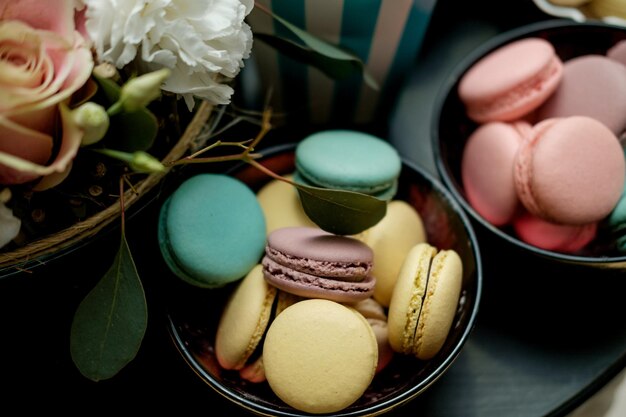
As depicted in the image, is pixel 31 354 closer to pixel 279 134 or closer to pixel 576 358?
pixel 279 134

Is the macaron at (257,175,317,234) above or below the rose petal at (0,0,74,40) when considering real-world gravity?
below


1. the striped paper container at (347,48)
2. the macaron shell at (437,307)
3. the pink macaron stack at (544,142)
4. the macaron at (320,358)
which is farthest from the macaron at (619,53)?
the macaron at (320,358)

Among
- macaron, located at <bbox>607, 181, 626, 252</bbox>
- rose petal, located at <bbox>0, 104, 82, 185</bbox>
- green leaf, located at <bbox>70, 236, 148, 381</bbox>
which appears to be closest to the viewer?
rose petal, located at <bbox>0, 104, 82, 185</bbox>

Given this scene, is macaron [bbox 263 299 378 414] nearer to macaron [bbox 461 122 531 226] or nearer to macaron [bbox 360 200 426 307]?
macaron [bbox 360 200 426 307]

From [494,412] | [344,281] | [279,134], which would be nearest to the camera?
[344,281]

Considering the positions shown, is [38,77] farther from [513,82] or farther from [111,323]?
[513,82]

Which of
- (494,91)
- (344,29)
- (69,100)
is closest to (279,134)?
(344,29)

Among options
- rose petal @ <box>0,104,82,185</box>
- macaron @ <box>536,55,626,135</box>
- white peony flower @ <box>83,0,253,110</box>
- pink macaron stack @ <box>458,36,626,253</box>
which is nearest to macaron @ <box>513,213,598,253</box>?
pink macaron stack @ <box>458,36,626,253</box>
